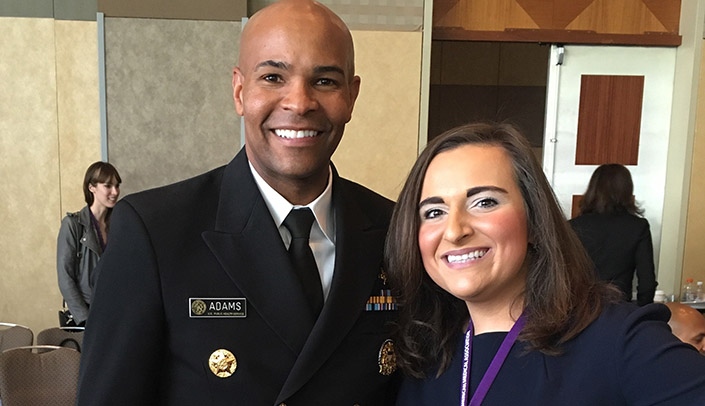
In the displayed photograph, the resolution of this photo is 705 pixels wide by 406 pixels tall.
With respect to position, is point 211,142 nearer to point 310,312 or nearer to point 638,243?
point 638,243

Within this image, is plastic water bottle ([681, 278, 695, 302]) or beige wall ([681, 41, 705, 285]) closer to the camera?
plastic water bottle ([681, 278, 695, 302])

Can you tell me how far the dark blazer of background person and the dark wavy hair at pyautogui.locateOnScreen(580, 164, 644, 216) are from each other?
0.05m

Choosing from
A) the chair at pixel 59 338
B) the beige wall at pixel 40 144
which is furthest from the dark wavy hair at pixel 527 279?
the beige wall at pixel 40 144

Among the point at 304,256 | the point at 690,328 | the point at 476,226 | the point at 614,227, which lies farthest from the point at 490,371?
the point at 614,227

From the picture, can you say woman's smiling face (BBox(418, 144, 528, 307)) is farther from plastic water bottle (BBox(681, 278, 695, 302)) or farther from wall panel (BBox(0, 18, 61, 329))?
plastic water bottle (BBox(681, 278, 695, 302))

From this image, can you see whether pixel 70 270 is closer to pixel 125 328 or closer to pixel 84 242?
pixel 84 242

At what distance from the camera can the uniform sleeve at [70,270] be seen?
3.76 m

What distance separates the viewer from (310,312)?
1.26 m

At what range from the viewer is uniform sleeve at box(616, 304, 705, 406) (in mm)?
1000

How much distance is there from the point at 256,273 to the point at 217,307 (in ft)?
0.34

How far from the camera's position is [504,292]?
1.32 m

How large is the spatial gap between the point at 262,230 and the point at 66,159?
395 cm

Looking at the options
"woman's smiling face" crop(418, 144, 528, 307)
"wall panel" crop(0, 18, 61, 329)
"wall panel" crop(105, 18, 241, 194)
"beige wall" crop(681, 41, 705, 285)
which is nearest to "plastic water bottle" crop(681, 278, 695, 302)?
"beige wall" crop(681, 41, 705, 285)

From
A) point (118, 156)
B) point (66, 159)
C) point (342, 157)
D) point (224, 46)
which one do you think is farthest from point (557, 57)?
point (66, 159)
